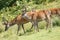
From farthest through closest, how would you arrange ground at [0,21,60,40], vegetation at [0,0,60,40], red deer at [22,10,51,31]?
red deer at [22,10,51,31], vegetation at [0,0,60,40], ground at [0,21,60,40]

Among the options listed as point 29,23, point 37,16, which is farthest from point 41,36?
point 29,23

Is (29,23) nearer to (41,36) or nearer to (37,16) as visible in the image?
(37,16)

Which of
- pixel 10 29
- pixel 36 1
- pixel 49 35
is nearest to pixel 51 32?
pixel 49 35

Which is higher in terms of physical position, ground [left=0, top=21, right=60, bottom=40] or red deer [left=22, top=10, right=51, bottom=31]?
red deer [left=22, top=10, right=51, bottom=31]

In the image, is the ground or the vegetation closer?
the ground

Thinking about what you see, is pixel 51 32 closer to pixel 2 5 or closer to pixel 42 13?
pixel 42 13

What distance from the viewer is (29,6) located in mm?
18688

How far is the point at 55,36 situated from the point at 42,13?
99.9 inches

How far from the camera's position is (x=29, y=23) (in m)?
15.2

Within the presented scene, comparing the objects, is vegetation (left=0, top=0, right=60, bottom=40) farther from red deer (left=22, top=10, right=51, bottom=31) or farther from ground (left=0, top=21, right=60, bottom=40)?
red deer (left=22, top=10, right=51, bottom=31)

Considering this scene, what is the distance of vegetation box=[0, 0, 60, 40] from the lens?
38.3ft

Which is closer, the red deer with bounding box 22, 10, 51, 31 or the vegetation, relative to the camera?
the vegetation

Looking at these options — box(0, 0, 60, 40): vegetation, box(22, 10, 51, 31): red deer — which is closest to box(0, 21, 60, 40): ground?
box(0, 0, 60, 40): vegetation

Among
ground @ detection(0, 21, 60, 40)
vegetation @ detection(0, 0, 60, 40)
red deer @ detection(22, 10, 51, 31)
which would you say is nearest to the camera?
ground @ detection(0, 21, 60, 40)
